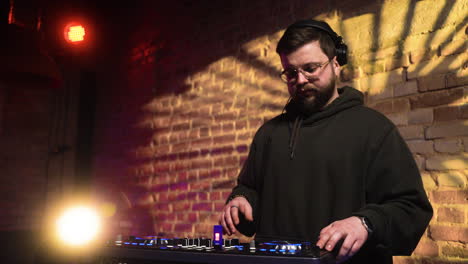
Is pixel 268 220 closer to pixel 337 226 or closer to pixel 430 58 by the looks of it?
pixel 337 226

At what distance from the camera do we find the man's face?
146 centimetres

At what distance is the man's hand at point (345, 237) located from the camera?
91cm

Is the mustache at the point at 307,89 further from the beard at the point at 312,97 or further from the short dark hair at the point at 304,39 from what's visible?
the short dark hair at the point at 304,39

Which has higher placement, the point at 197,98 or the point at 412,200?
the point at 197,98

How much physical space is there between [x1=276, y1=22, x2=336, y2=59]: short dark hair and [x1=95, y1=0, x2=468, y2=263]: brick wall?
55 cm

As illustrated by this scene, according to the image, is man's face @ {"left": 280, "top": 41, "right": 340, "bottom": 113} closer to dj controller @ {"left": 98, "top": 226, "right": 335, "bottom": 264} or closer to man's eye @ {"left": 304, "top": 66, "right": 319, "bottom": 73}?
man's eye @ {"left": 304, "top": 66, "right": 319, "bottom": 73}

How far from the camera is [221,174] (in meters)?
2.66

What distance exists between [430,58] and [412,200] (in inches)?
34.0

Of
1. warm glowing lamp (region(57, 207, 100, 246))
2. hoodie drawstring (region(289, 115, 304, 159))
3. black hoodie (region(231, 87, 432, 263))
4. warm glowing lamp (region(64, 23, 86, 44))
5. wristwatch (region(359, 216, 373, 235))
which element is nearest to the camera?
wristwatch (region(359, 216, 373, 235))

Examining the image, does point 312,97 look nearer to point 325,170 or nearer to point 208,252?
point 325,170

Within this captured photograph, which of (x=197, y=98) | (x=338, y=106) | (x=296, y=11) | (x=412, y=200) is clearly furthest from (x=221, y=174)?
(x=412, y=200)

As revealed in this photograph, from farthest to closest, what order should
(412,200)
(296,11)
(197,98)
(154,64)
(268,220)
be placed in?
1. (154,64)
2. (197,98)
3. (296,11)
4. (268,220)
5. (412,200)

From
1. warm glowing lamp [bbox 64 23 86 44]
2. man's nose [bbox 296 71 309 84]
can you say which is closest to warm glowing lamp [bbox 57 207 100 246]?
warm glowing lamp [bbox 64 23 86 44]

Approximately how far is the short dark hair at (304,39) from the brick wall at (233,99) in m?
0.55
